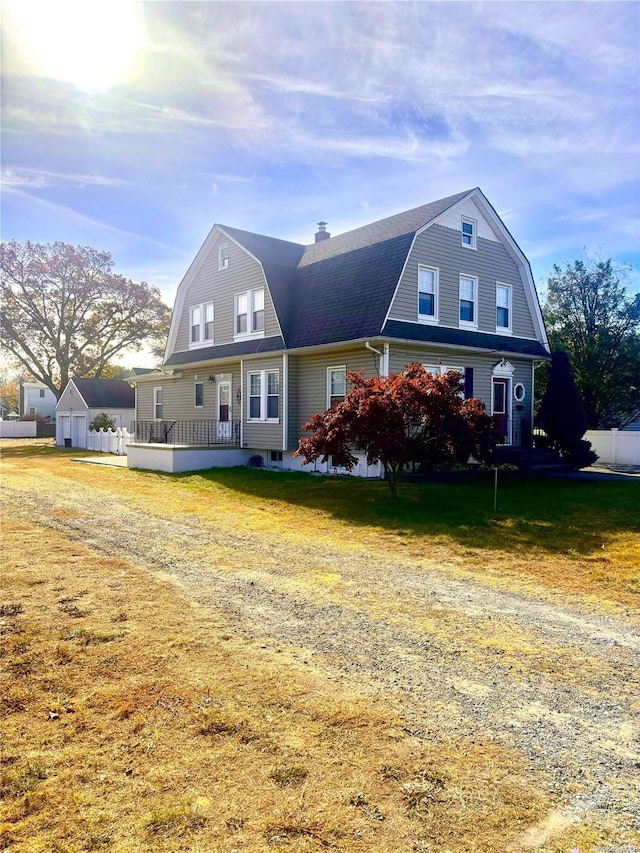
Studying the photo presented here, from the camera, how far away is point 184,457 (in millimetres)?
18281

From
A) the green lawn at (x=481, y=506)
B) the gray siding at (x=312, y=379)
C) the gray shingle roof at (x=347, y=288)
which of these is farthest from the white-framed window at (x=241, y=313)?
the green lawn at (x=481, y=506)

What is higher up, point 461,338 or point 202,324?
point 202,324

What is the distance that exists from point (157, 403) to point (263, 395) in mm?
9407

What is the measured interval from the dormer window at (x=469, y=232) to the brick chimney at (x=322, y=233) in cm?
734

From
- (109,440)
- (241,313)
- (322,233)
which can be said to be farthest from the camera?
(109,440)

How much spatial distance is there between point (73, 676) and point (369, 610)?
2657 millimetres

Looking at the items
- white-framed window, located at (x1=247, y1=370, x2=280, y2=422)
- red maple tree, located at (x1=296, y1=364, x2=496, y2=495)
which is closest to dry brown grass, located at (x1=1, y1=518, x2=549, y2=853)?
red maple tree, located at (x1=296, y1=364, x2=496, y2=495)

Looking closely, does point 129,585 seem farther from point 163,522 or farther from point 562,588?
point 562,588

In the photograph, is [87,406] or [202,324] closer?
[202,324]

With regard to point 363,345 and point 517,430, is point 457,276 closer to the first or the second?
point 363,345

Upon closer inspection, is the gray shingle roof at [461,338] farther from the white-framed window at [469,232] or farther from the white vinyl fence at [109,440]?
the white vinyl fence at [109,440]

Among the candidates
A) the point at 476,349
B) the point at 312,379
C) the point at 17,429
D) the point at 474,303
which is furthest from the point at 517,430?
the point at 17,429

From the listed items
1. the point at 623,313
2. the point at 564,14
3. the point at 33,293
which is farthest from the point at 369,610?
the point at 33,293

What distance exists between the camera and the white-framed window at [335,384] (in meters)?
16.4
